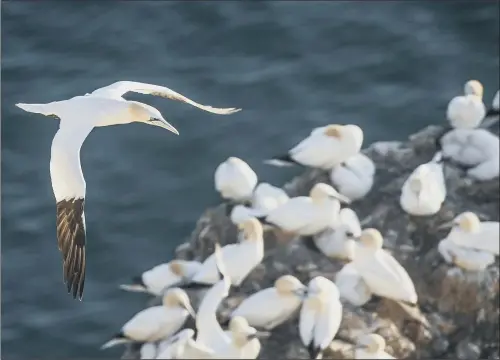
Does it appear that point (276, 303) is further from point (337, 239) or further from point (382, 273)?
point (337, 239)

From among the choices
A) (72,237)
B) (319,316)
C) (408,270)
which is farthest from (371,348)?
(72,237)

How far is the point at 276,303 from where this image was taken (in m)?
11.1

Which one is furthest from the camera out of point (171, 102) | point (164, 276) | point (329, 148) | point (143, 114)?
point (171, 102)

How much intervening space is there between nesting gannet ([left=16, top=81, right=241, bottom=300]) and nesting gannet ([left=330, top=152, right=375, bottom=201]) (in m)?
5.23

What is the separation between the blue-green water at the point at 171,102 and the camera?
525 inches

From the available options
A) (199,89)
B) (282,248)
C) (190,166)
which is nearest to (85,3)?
(199,89)

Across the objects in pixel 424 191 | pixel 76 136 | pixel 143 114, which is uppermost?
pixel 143 114

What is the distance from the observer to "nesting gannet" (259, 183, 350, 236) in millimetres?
11859

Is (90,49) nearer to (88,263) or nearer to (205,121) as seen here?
(205,121)

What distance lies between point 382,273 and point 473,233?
92 centimetres

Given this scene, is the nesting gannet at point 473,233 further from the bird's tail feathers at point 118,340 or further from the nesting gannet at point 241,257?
the bird's tail feathers at point 118,340

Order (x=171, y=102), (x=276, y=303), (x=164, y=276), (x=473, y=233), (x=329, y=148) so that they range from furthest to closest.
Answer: (x=171, y=102)
(x=329, y=148)
(x=164, y=276)
(x=473, y=233)
(x=276, y=303)

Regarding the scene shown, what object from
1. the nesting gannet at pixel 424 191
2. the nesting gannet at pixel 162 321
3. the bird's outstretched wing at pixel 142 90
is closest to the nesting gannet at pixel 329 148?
the nesting gannet at pixel 424 191

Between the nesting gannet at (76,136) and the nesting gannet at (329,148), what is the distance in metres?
5.59
